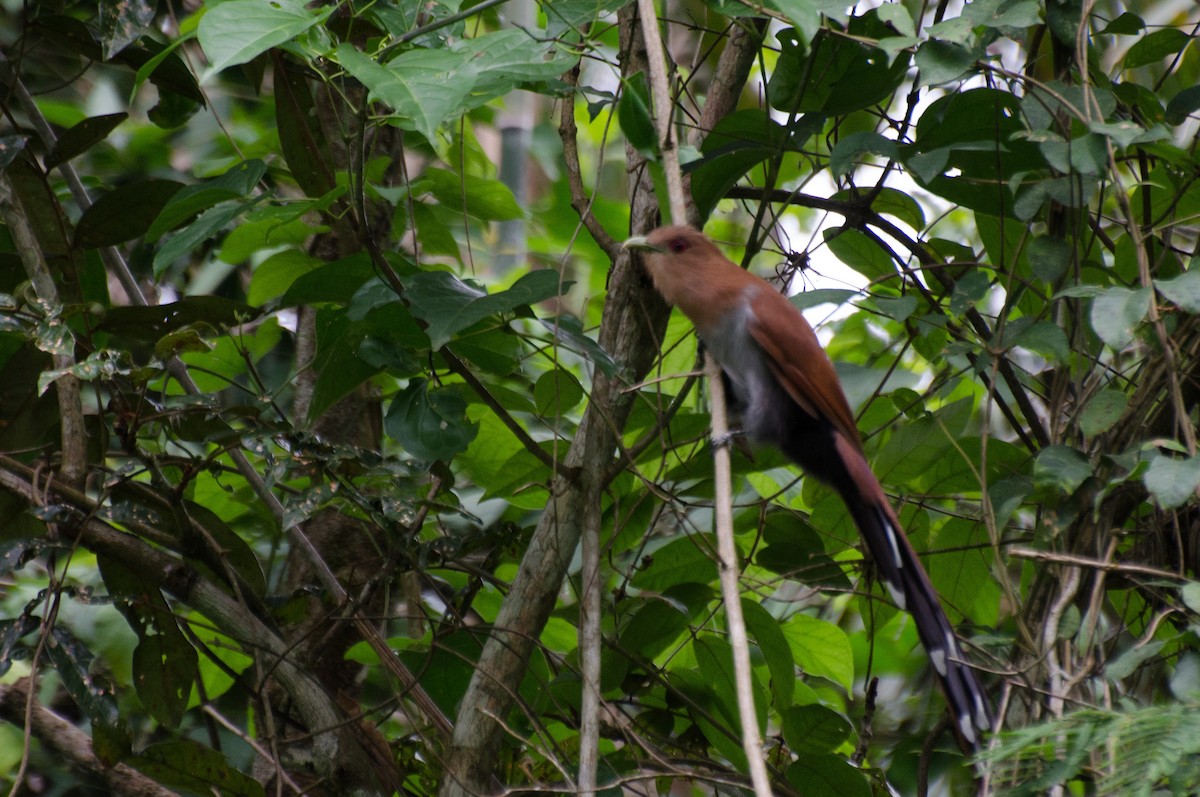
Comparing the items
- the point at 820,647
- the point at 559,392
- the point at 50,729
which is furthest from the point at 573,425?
the point at 50,729

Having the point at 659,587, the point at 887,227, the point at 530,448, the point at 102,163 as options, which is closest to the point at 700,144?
the point at 887,227

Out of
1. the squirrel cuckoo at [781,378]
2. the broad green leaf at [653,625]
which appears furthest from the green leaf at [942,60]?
the broad green leaf at [653,625]

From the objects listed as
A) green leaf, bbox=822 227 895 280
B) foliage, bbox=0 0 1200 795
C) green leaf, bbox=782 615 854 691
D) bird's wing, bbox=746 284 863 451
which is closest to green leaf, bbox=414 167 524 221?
foliage, bbox=0 0 1200 795

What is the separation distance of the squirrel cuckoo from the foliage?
0.28ft

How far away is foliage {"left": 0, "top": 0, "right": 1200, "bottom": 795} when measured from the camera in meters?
1.62

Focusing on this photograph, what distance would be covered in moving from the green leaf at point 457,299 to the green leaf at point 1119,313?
782 millimetres

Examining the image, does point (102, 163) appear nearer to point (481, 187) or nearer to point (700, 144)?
point (481, 187)

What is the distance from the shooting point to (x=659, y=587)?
2035 mm

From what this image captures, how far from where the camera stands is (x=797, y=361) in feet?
6.60

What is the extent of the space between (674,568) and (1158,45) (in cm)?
130

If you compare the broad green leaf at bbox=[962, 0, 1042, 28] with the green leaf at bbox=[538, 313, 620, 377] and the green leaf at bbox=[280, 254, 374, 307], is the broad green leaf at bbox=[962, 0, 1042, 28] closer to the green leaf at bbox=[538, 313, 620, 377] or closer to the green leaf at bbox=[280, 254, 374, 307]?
the green leaf at bbox=[538, 313, 620, 377]

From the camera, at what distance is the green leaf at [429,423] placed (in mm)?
1731

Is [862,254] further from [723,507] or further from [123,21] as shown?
[123,21]

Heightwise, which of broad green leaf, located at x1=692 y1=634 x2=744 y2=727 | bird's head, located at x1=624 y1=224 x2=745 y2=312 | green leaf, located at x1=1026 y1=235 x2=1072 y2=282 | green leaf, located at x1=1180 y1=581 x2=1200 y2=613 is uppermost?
bird's head, located at x1=624 y1=224 x2=745 y2=312
